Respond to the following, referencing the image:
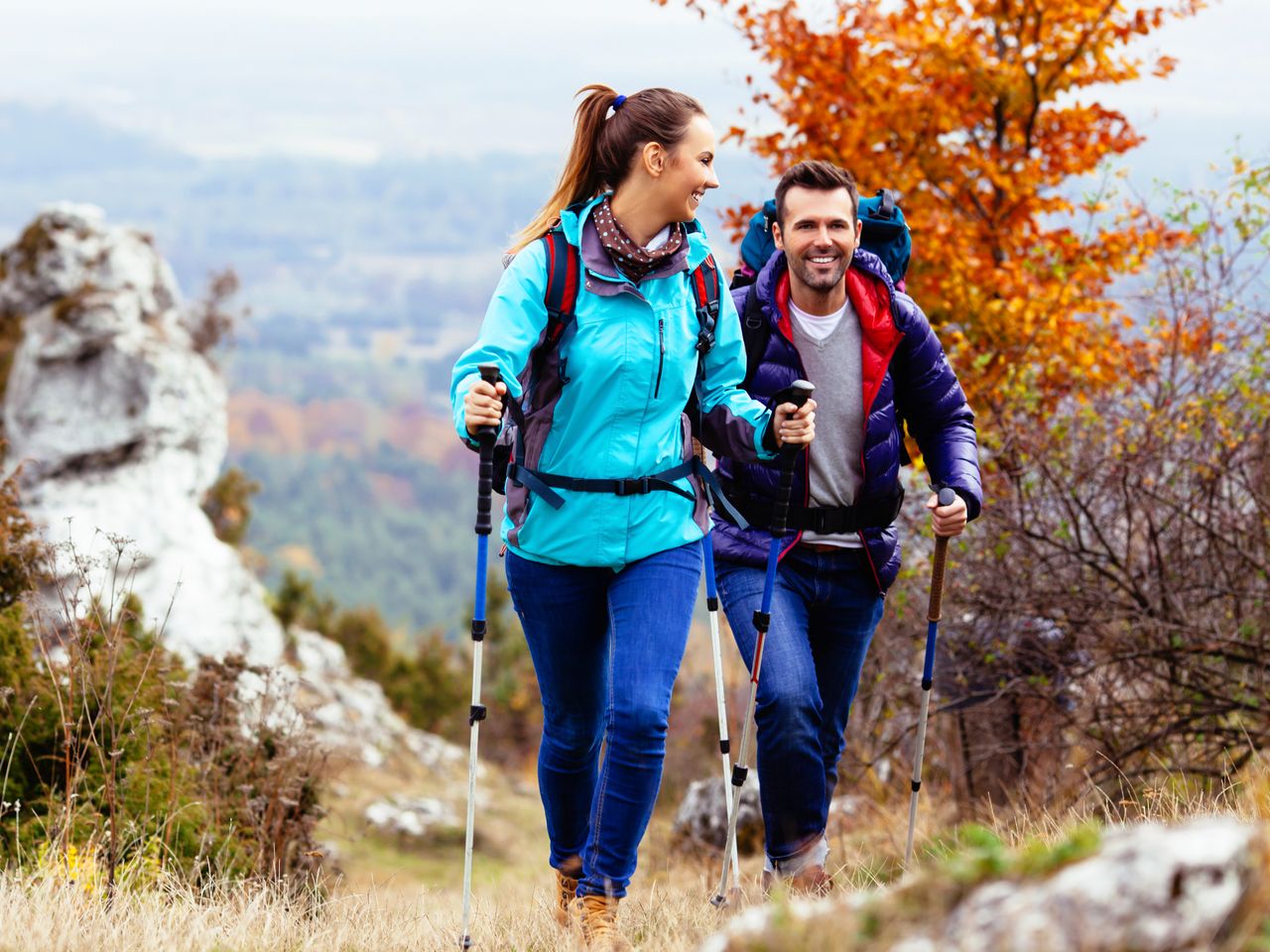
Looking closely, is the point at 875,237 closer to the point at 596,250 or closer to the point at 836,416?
the point at 836,416

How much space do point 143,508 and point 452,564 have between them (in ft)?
449

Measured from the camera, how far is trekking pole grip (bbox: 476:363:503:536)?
12.4ft

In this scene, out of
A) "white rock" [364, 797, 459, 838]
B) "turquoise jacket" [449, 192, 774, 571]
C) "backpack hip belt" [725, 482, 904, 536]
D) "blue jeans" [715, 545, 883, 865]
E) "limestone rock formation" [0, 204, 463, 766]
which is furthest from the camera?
"limestone rock formation" [0, 204, 463, 766]

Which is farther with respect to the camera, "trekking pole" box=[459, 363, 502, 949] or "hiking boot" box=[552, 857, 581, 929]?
"hiking boot" box=[552, 857, 581, 929]

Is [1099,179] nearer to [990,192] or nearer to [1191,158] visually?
[1191,158]

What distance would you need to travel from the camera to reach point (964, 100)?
10.1 m

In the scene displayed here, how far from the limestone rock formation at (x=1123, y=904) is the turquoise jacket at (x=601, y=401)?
2.03 metres

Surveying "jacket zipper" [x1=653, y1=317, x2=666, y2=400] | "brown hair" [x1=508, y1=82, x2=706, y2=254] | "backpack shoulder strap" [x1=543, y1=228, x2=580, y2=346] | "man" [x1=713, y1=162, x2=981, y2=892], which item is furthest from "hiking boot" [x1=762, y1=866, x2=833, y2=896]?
"brown hair" [x1=508, y1=82, x2=706, y2=254]

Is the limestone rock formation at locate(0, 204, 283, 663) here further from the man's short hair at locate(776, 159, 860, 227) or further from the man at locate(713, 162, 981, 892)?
the man's short hair at locate(776, 159, 860, 227)

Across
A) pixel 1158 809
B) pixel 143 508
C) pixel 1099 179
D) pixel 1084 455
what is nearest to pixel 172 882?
pixel 1158 809

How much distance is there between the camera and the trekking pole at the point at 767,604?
4.00m

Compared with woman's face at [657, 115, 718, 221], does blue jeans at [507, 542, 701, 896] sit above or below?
below

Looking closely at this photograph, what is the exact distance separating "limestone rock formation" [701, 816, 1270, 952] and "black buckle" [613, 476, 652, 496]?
6.61ft

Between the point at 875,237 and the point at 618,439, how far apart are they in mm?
1372
